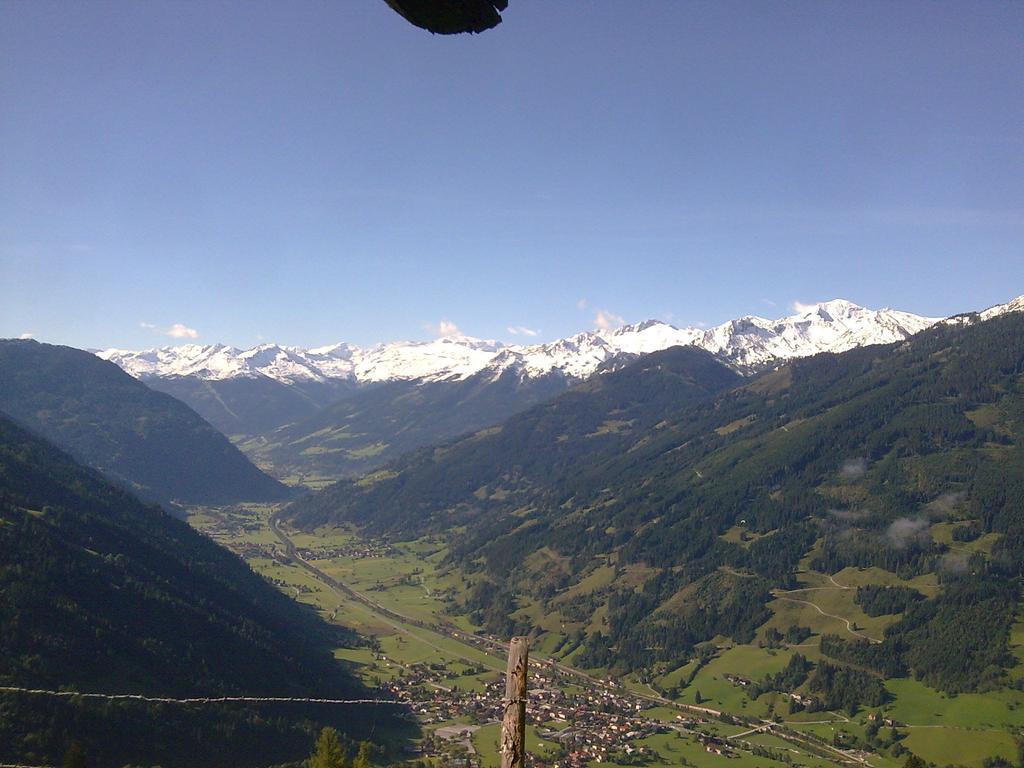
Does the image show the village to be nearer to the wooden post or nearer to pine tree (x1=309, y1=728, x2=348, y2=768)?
pine tree (x1=309, y1=728, x2=348, y2=768)

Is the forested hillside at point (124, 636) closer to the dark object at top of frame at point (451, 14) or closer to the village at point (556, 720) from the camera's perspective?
the village at point (556, 720)

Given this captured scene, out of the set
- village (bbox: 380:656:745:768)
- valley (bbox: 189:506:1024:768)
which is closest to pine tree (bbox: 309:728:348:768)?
village (bbox: 380:656:745:768)

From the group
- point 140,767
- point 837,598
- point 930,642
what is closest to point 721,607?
point 837,598

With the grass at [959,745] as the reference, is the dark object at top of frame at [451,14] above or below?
above

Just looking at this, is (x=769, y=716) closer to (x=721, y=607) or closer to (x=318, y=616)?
(x=721, y=607)

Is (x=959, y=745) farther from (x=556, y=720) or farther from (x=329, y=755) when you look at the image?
(x=329, y=755)

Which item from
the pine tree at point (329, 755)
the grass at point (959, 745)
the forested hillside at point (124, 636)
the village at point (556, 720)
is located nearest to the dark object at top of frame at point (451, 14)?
the pine tree at point (329, 755)
